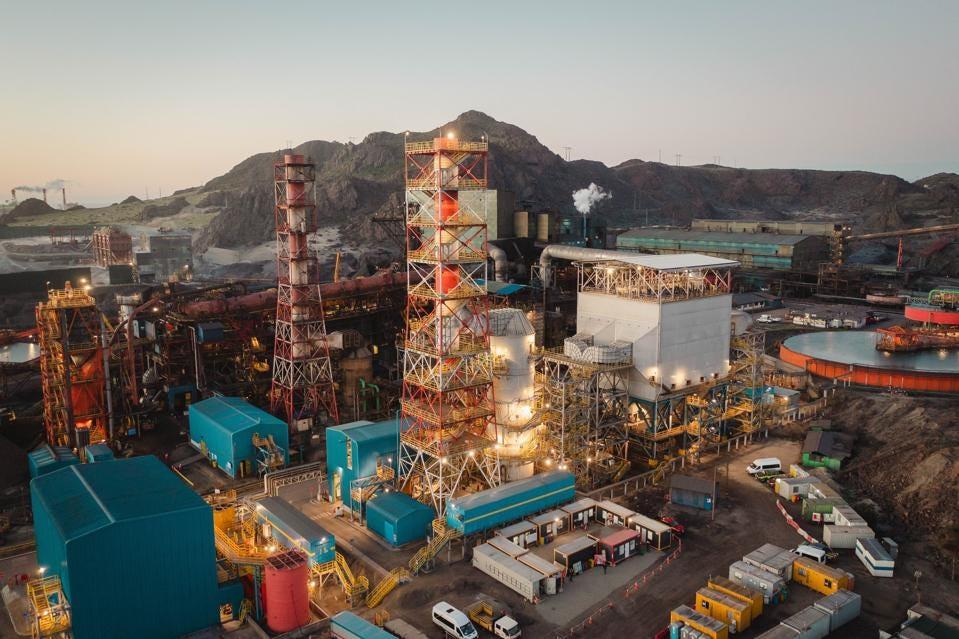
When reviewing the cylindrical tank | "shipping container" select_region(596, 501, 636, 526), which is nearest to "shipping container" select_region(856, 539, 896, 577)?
→ "shipping container" select_region(596, 501, 636, 526)

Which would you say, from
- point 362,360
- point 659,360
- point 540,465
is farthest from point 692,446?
point 362,360

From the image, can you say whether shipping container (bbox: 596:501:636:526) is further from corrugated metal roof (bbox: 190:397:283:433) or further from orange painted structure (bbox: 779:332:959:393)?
orange painted structure (bbox: 779:332:959:393)

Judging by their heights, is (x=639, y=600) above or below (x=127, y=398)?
below

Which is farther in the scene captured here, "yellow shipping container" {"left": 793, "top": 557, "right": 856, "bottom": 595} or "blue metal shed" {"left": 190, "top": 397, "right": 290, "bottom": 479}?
"blue metal shed" {"left": 190, "top": 397, "right": 290, "bottom": 479}

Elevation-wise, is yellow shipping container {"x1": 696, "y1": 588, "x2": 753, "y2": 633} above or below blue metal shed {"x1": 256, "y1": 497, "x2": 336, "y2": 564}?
below

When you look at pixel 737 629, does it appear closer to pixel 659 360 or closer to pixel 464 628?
pixel 464 628
